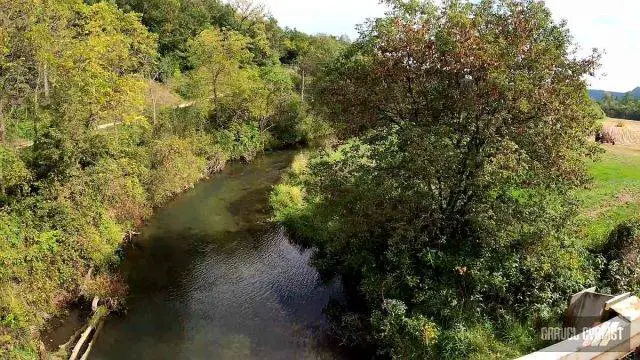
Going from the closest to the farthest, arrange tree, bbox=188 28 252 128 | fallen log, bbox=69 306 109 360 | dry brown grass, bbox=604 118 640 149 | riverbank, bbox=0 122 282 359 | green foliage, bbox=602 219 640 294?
riverbank, bbox=0 122 282 359
green foliage, bbox=602 219 640 294
fallen log, bbox=69 306 109 360
dry brown grass, bbox=604 118 640 149
tree, bbox=188 28 252 128

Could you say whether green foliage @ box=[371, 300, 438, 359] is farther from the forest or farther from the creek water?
the creek water

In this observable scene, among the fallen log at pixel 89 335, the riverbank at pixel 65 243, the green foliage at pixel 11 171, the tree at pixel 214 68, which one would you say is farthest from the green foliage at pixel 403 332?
the tree at pixel 214 68

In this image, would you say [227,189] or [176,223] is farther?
[227,189]

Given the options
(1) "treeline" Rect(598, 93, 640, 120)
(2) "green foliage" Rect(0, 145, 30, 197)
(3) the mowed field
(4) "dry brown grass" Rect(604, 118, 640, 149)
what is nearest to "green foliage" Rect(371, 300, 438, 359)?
(3) the mowed field

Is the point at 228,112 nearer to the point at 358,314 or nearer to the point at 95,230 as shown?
the point at 95,230

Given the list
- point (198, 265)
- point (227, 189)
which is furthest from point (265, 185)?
point (198, 265)
